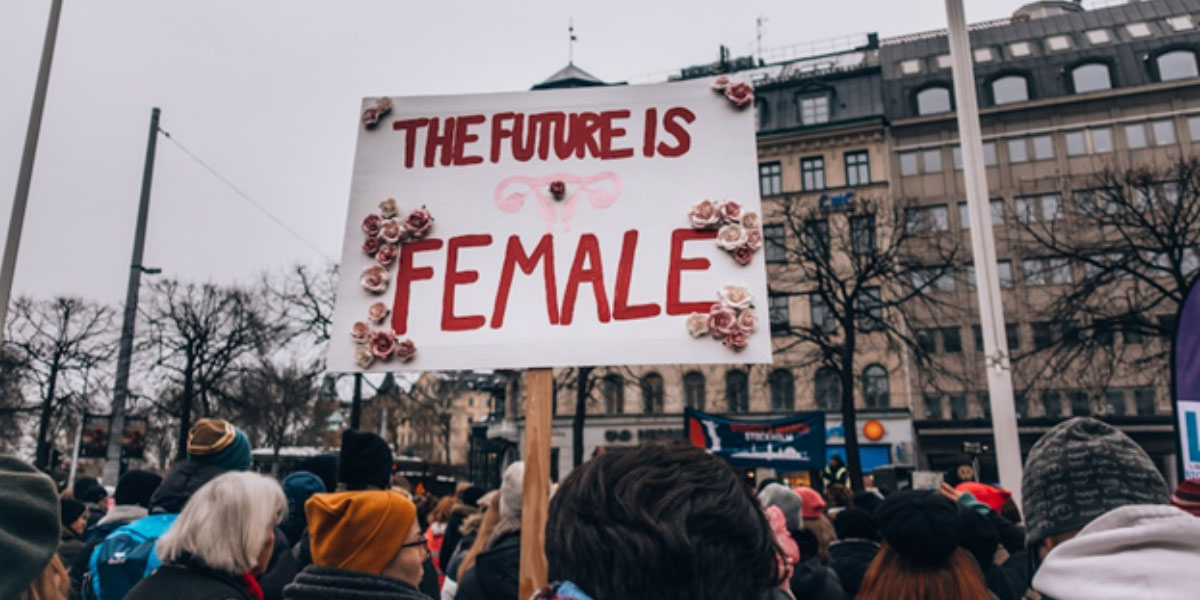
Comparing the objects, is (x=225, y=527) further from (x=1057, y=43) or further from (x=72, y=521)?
(x=1057, y=43)

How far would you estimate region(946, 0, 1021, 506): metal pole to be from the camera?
271 inches

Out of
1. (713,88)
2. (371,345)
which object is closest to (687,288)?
(713,88)

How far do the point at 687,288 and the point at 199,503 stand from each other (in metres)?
1.88

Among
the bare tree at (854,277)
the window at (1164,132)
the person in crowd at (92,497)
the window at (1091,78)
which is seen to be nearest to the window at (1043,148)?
the window at (1091,78)

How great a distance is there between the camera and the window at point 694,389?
3734cm

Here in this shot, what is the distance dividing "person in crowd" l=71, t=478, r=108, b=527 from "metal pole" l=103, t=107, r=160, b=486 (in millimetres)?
3645

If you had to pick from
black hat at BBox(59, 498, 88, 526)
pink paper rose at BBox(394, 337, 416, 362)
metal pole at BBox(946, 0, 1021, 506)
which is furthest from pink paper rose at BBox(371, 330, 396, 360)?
metal pole at BBox(946, 0, 1021, 506)

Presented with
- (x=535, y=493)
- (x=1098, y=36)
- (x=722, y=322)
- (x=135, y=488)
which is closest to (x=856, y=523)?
(x=722, y=322)

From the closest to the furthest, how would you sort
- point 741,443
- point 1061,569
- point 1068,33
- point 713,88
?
1. point 1061,569
2. point 713,88
3. point 741,443
4. point 1068,33

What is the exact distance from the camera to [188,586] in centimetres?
259

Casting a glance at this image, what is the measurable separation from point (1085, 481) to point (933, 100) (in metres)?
40.3

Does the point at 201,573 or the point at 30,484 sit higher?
the point at 30,484

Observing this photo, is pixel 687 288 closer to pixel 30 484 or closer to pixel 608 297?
pixel 608 297

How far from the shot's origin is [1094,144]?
117ft
